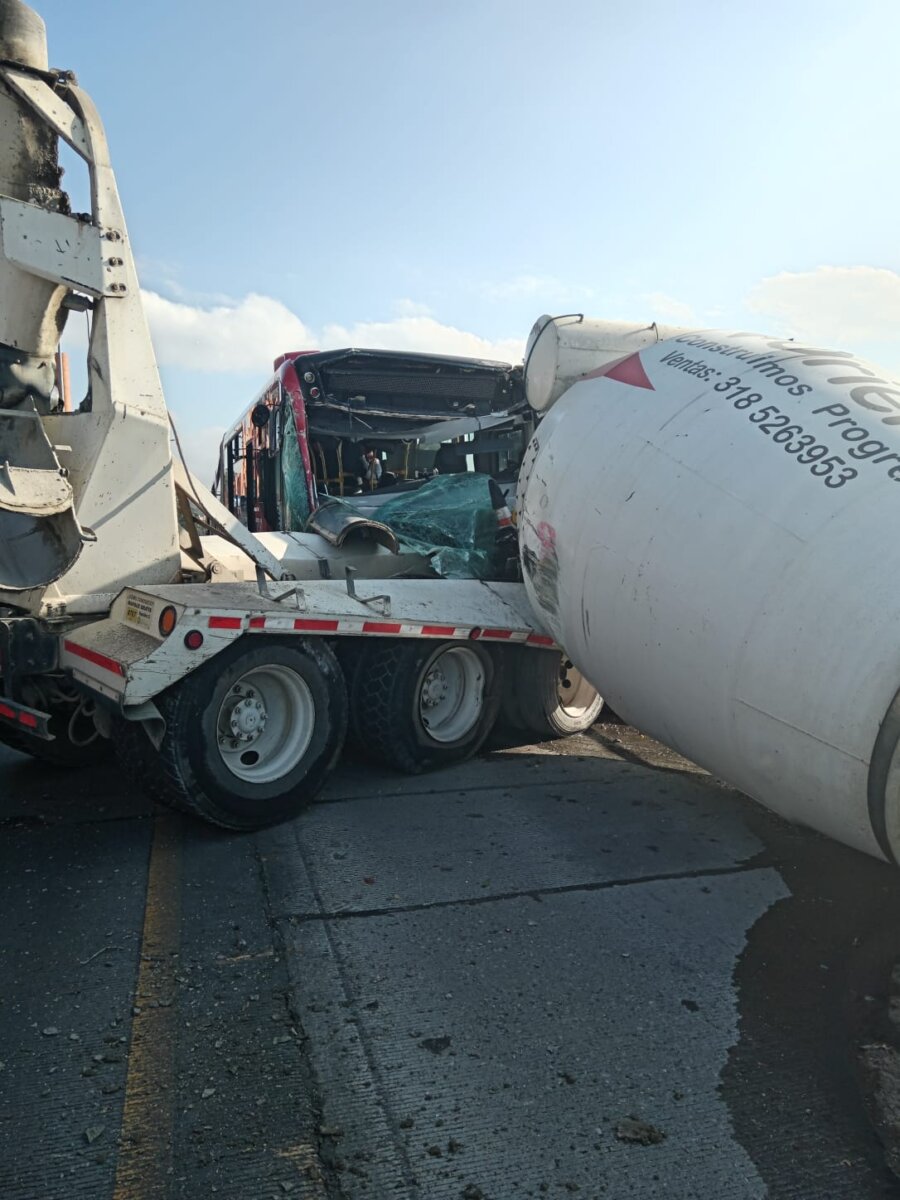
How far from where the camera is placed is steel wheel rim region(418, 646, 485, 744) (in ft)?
19.8

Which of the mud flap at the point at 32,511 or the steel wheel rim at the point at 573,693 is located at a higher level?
the mud flap at the point at 32,511

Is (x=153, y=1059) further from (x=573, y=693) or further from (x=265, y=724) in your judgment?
(x=573, y=693)

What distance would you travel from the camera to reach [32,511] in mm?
4516

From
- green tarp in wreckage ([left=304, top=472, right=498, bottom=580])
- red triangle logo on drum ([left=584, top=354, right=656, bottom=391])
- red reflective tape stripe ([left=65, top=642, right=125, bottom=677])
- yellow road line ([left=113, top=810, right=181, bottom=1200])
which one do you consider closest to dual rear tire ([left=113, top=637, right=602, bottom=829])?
red reflective tape stripe ([left=65, top=642, right=125, bottom=677])

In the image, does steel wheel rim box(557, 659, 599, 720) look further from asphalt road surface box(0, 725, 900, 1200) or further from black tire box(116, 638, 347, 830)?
black tire box(116, 638, 347, 830)

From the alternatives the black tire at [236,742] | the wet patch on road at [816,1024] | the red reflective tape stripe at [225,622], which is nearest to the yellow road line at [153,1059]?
the black tire at [236,742]

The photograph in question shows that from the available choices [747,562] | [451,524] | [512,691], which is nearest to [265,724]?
[512,691]

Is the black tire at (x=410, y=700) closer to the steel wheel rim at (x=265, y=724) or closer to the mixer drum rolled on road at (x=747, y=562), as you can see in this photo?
the steel wheel rim at (x=265, y=724)

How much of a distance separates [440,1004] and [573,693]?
3782 mm

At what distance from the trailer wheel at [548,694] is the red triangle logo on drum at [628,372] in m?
2.05

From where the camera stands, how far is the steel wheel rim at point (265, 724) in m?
4.89

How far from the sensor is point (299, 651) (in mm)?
5051

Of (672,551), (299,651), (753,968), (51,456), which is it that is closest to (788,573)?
(672,551)

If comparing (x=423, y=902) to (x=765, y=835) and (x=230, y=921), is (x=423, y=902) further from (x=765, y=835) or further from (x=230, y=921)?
(x=765, y=835)
